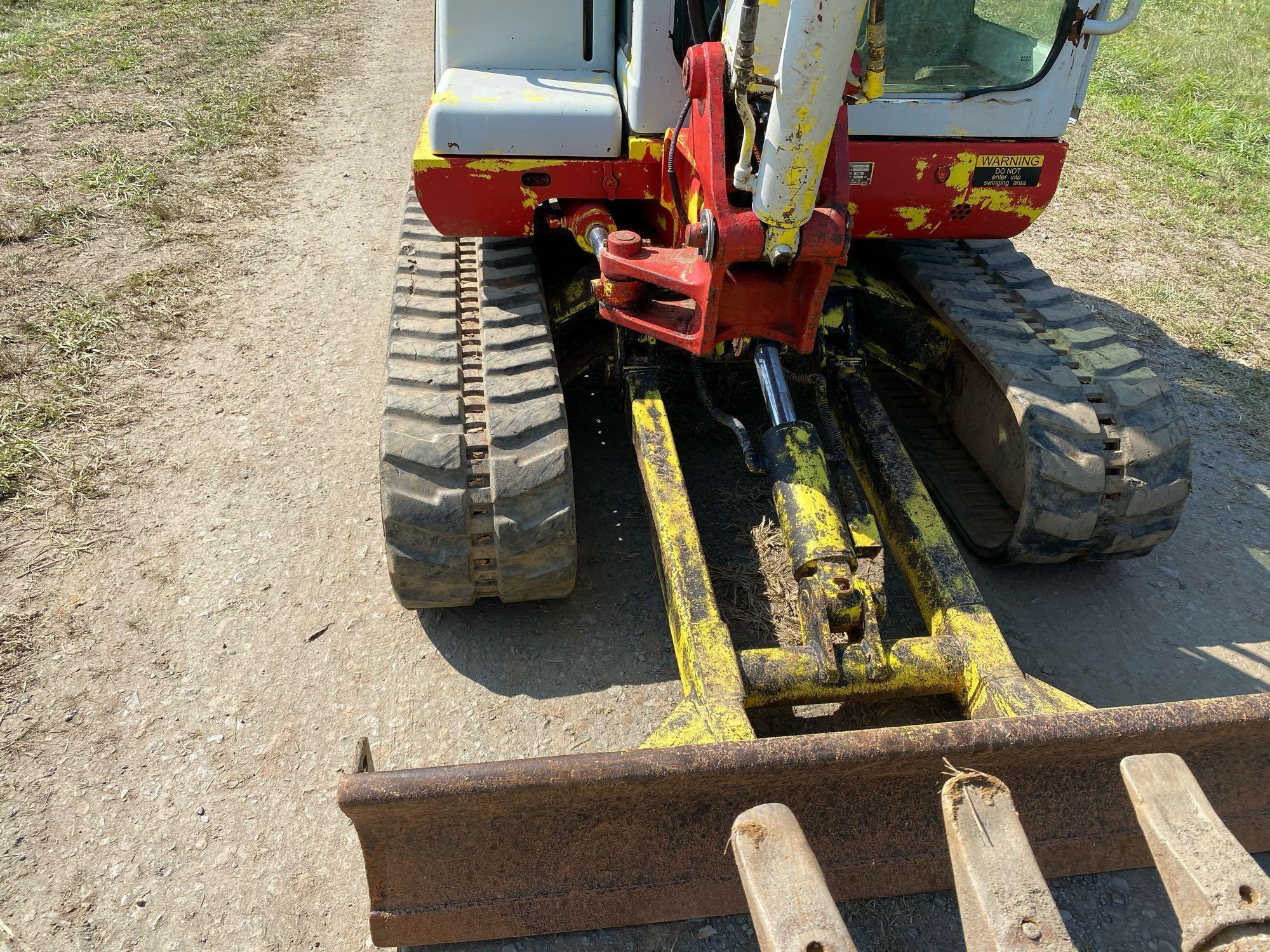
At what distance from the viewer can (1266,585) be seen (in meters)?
3.84

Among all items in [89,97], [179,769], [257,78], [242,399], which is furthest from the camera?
[257,78]

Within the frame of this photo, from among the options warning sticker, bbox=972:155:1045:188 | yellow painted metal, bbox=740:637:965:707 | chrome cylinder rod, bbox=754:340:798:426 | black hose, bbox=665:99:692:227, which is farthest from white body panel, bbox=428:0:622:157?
yellow painted metal, bbox=740:637:965:707

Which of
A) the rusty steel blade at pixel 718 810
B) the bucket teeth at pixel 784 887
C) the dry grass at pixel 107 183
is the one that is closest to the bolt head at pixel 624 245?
the rusty steel blade at pixel 718 810

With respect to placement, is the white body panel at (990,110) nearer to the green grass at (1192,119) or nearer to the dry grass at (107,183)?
the dry grass at (107,183)

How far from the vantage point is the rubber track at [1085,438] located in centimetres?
314

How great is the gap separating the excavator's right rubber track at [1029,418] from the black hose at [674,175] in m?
1.22

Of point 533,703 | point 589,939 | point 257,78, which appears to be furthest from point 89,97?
point 589,939

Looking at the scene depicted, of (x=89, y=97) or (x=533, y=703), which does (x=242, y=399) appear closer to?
(x=533, y=703)

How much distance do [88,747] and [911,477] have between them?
9.81 feet

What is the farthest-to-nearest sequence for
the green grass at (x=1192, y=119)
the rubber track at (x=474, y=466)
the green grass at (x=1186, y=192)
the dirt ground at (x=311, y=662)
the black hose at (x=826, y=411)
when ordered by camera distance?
1. the green grass at (x=1192, y=119)
2. the green grass at (x=1186, y=192)
3. the black hose at (x=826, y=411)
4. the rubber track at (x=474, y=466)
5. the dirt ground at (x=311, y=662)

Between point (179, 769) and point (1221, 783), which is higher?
point (1221, 783)

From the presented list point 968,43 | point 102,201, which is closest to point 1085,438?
point 968,43

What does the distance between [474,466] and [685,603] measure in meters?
0.84

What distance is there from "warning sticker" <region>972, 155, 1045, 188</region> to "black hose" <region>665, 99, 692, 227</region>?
1102mm
